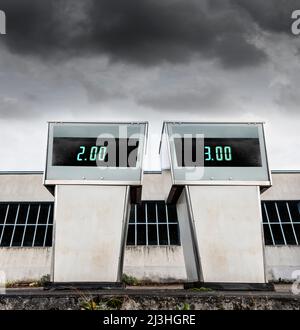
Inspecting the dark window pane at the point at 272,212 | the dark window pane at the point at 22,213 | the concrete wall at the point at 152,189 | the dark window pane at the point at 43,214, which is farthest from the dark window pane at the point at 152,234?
the dark window pane at the point at 22,213

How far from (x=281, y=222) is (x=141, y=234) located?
345 inches

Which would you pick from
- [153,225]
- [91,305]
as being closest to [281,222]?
[153,225]

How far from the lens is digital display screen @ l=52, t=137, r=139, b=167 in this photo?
9125mm

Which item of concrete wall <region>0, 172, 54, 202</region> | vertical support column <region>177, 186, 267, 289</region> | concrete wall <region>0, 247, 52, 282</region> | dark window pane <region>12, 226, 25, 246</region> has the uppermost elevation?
concrete wall <region>0, 172, 54, 202</region>

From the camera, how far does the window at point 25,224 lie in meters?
21.1

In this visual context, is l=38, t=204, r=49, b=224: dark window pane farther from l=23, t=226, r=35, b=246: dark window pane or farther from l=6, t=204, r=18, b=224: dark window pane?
l=6, t=204, r=18, b=224: dark window pane

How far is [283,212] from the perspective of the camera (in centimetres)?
2275

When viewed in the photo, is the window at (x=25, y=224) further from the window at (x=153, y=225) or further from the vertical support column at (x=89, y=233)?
the vertical support column at (x=89, y=233)

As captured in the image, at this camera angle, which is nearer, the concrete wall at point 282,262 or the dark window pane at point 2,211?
the concrete wall at point 282,262


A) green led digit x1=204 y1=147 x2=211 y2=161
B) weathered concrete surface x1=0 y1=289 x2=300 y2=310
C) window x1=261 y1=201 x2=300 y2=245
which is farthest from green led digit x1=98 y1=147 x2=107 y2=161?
window x1=261 y1=201 x2=300 y2=245

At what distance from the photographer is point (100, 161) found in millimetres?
9133

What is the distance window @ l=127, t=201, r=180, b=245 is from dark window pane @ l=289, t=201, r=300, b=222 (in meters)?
7.42

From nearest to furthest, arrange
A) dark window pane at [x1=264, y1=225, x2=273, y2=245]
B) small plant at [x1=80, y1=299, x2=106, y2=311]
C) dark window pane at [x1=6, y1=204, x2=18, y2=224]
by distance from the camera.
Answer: small plant at [x1=80, y1=299, x2=106, y2=311]
dark window pane at [x1=264, y1=225, x2=273, y2=245]
dark window pane at [x1=6, y1=204, x2=18, y2=224]
